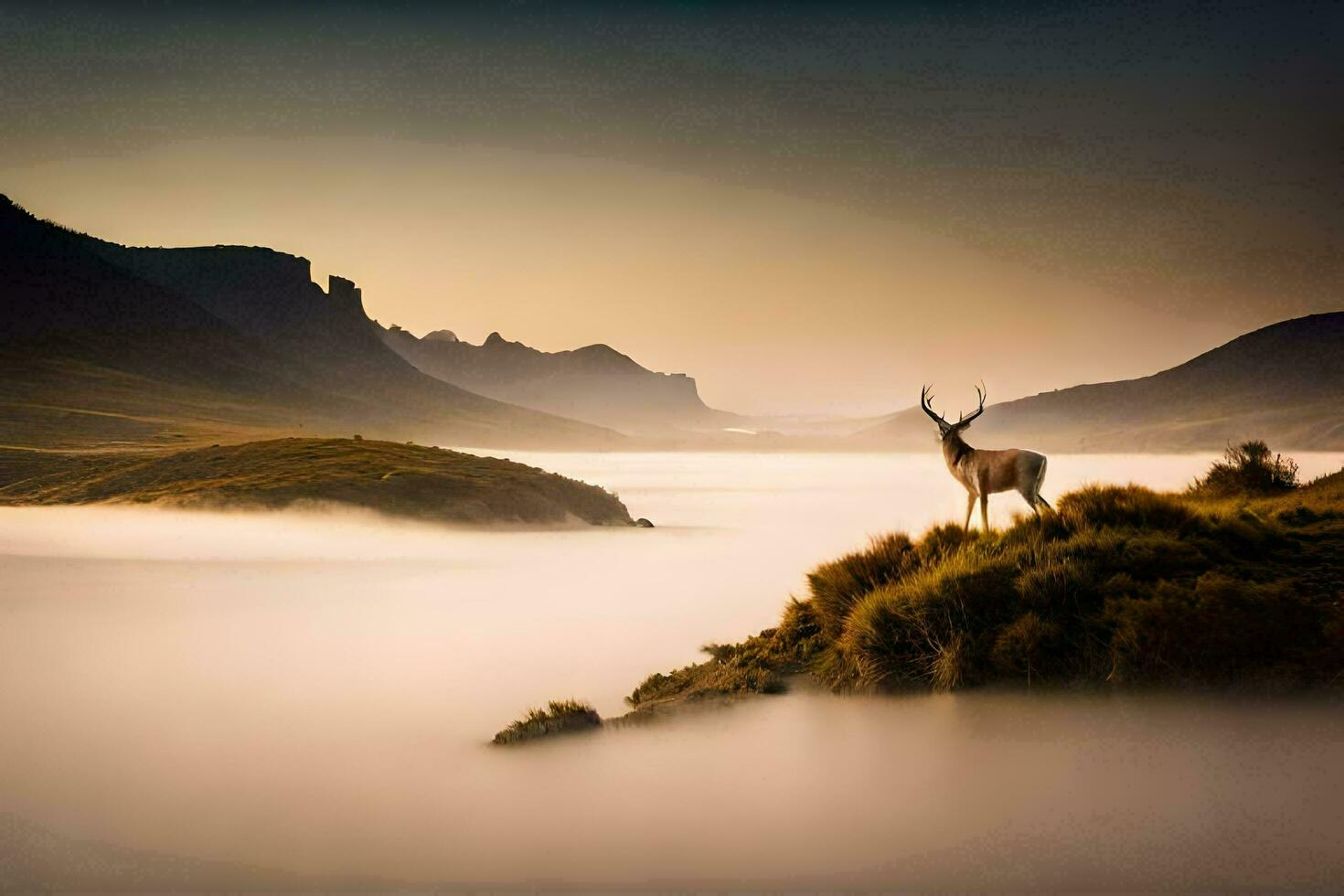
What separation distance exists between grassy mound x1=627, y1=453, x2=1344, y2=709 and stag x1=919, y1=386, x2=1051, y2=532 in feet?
2.59

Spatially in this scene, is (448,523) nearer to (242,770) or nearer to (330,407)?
(242,770)

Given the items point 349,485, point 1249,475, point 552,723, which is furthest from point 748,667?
point 349,485

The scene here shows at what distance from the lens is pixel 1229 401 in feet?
568

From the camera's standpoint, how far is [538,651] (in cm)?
1353

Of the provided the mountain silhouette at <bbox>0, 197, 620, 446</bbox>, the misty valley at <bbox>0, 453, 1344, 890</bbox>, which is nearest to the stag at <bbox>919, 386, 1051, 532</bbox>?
the misty valley at <bbox>0, 453, 1344, 890</bbox>

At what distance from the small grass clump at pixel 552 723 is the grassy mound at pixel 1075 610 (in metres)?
1.16

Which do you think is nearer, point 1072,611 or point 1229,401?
point 1072,611

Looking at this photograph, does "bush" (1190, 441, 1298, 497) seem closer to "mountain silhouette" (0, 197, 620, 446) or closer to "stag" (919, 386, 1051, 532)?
"stag" (919, 386, 1051, 532)

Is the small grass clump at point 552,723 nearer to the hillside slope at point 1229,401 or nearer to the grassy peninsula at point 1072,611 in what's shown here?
the grassy peninsula at point 1072,611

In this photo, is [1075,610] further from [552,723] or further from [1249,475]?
[1249,475]

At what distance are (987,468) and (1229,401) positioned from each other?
609 feet

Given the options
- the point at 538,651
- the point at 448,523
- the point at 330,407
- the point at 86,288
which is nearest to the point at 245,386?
the point at 330,407

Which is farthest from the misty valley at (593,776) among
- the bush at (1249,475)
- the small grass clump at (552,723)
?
the bush at (1249,475)

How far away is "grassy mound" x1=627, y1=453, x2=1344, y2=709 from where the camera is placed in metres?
8.82
